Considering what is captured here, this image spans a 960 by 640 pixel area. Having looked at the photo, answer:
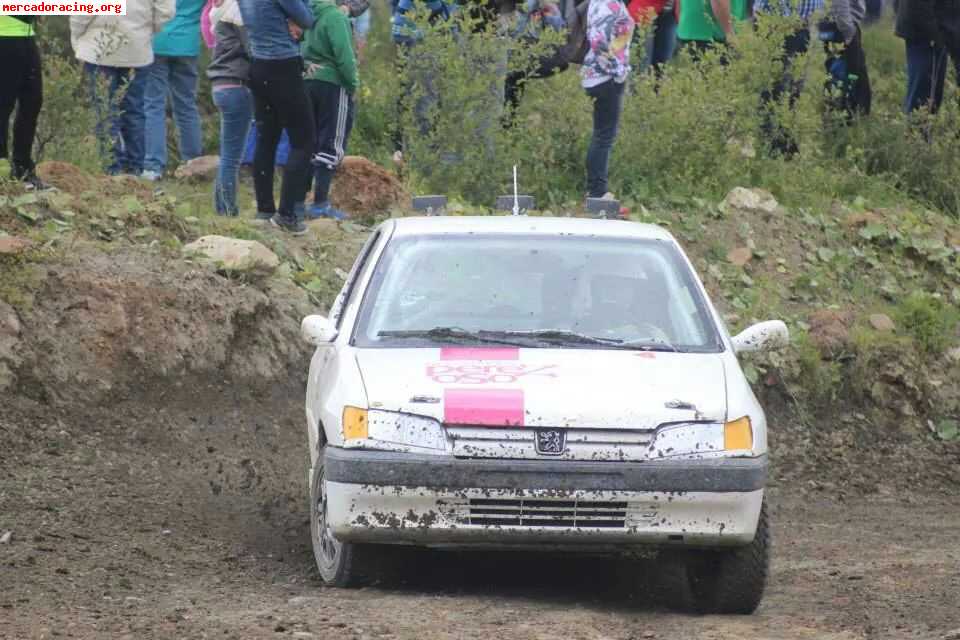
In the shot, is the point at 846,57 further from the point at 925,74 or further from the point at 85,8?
the point at 85,8

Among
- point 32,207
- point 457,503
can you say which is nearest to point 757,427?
point 457,503

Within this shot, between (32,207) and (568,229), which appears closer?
(568,229)

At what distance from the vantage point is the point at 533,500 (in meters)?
6.85

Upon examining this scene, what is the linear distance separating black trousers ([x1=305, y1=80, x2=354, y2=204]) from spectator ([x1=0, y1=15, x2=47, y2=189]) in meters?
1.98

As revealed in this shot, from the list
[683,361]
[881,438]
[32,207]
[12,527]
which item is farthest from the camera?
[881,438]

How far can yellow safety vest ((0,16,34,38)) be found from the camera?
11.2m

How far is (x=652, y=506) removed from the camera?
6875 mm

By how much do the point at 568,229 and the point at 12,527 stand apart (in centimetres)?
299

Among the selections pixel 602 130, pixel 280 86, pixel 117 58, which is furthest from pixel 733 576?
pixel 117 58

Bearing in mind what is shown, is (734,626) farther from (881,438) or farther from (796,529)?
(881,438)

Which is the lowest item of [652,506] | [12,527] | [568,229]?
[12,527]

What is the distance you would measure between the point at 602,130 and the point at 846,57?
4.03 meters

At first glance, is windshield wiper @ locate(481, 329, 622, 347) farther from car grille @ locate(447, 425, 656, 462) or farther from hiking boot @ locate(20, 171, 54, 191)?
hiking boot @ locate(20, 171, 54, 191)

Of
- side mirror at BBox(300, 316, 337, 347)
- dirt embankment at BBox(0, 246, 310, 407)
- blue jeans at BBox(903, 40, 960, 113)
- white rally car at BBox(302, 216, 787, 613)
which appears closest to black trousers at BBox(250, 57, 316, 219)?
dirt embankment at BBox(0, 246, 310, 407)
